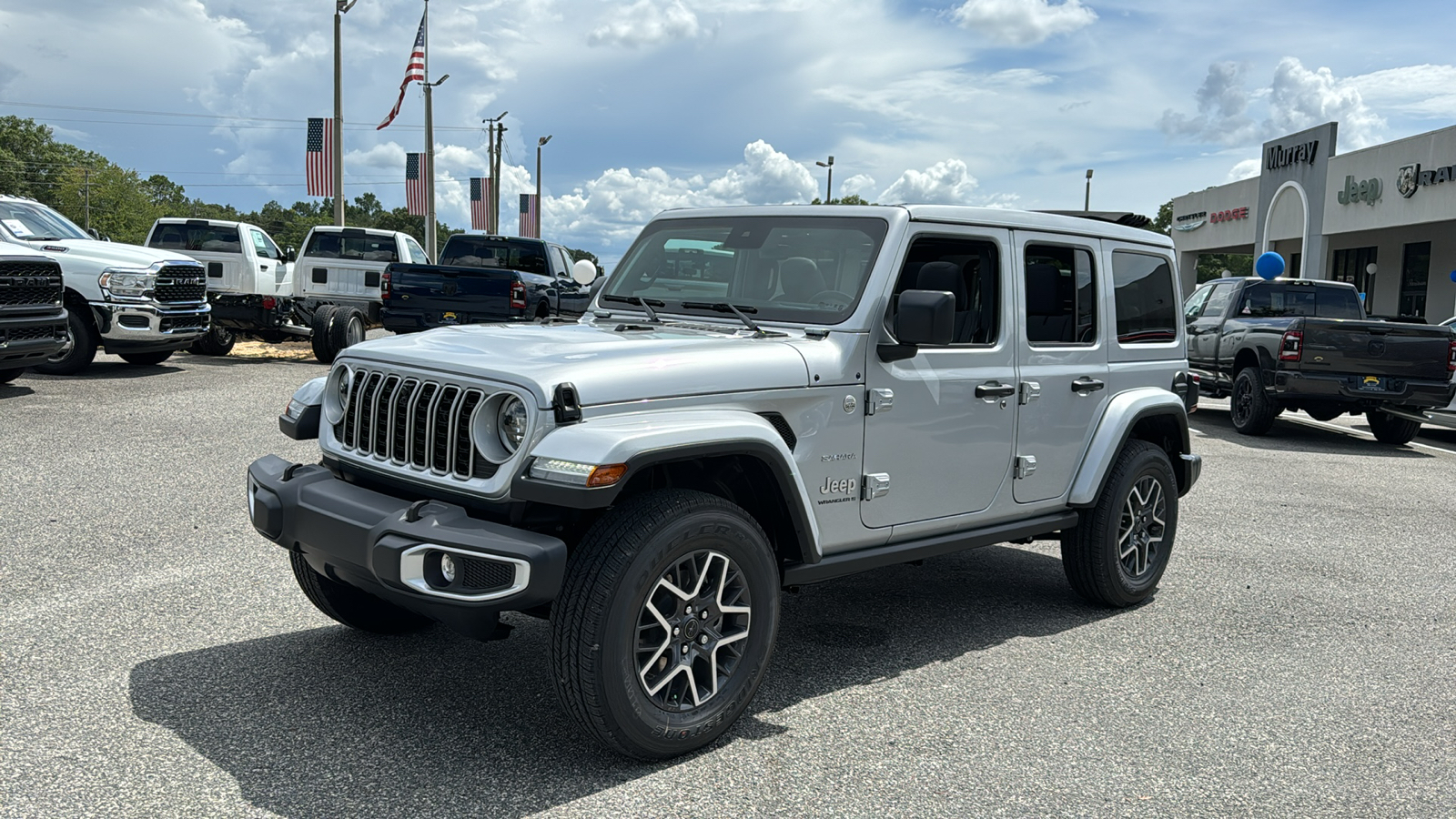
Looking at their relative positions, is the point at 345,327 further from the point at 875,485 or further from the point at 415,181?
the point at 415,181

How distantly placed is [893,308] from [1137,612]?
7.87 ft

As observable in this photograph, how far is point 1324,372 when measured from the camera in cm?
1266

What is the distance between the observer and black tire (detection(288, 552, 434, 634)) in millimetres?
4648

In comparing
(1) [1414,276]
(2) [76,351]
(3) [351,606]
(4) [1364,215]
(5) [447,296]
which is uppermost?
(4) [1364,215]

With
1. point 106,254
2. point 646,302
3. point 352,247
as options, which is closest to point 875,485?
point 646,302

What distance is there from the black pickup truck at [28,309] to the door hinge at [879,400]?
1078 centimetres

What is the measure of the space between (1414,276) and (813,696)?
3710 cm

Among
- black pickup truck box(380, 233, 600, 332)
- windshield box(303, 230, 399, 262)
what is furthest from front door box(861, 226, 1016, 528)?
windshield box(303, 230, 399, 262)

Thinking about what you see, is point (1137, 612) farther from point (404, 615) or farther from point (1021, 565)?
point (404, 615)

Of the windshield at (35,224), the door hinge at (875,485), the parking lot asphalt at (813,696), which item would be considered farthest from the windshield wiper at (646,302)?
the windshield at (35,224)

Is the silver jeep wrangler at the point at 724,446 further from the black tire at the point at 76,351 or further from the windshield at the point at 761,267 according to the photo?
the black tire at the point at 76,351

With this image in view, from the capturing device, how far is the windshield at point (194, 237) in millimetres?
17953

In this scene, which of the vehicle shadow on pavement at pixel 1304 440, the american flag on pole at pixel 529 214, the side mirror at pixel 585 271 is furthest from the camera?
the american flag on pole at pixel 529 214

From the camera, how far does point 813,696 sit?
14.5 feet
